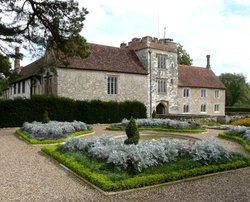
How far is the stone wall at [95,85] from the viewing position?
2605cm

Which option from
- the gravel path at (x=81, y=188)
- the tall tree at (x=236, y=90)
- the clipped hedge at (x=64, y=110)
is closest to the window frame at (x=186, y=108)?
the clipped hedge at (x=64, y=110)

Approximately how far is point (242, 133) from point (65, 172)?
33.7ft

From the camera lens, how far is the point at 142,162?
7.54 meters

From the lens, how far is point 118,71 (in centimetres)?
2869

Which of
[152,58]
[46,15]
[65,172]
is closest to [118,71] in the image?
[152,58]

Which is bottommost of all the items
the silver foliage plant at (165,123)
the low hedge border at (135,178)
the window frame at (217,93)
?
the low hedge border at (135,178)

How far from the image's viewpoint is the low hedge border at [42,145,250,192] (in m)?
6.57

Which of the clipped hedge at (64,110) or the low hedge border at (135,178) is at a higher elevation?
the clipped hedge at (64,110)

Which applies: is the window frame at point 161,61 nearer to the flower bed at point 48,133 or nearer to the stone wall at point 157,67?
the stone wall at point 157,67

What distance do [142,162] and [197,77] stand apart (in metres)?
33.3

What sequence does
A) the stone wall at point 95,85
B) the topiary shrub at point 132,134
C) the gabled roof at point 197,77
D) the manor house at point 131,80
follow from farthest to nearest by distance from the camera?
1. the gabled roof at point 197,77
2. the manor house at point 131,80
3. the stone wall at point 95,85
4. the topiary shrub at point 132,134

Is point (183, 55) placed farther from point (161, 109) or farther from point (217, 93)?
point (161, 109)

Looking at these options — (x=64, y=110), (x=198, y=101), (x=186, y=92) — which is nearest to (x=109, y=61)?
(x=64, y=110)

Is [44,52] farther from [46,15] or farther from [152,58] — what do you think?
[152,58]
